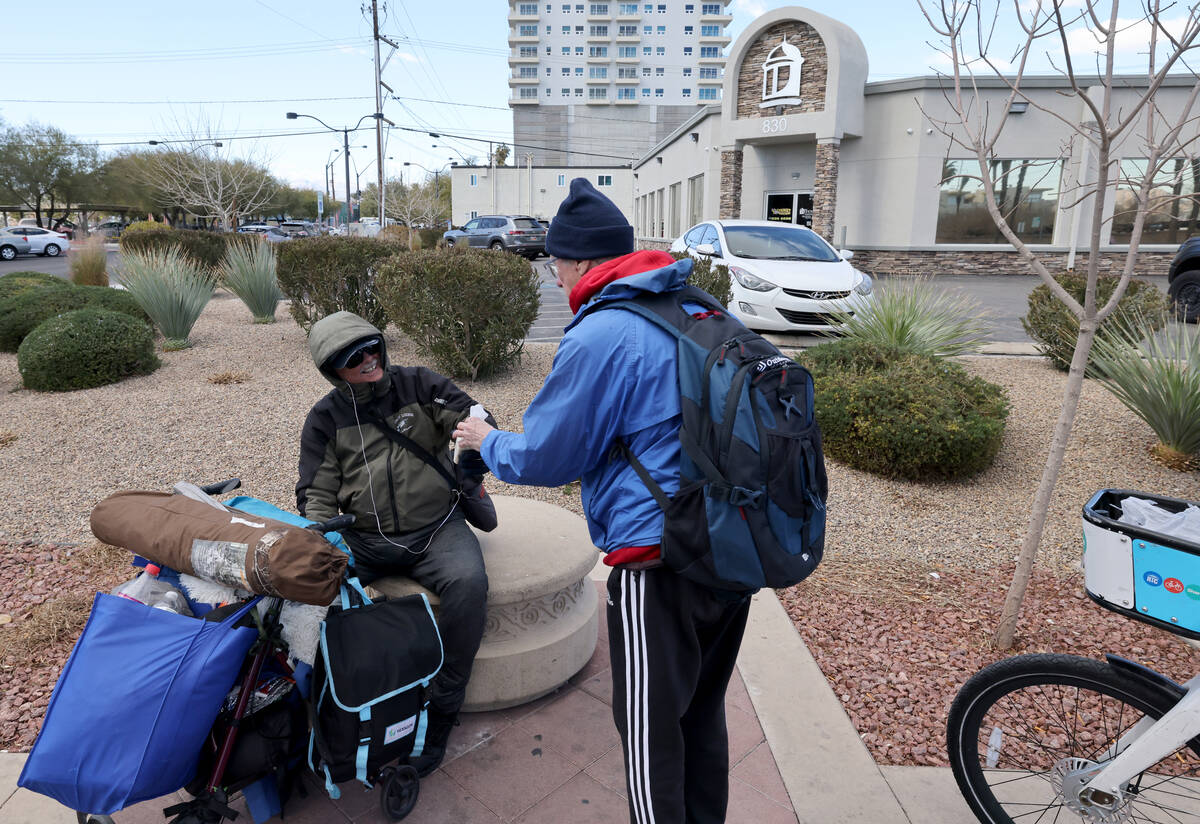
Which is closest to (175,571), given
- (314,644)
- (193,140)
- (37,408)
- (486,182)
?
(314,644)

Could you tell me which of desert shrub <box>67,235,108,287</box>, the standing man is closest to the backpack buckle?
the standing man

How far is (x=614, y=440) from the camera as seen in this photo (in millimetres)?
1836

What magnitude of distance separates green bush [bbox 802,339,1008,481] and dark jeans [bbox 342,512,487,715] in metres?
3.25

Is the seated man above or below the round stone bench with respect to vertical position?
above

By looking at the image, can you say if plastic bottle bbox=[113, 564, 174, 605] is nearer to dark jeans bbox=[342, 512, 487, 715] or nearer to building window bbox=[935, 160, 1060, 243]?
dark jeans bbox=[342, 512, 487, 715]

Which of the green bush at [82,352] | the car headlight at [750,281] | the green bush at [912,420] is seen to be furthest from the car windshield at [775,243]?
the green bush at [82,352]

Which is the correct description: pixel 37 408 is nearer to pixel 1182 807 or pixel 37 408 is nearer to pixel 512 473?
pixel 512 473

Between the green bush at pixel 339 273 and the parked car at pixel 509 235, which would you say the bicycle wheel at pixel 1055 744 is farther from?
the parked car at pixel 509 235

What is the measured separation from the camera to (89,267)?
A: 12867mm

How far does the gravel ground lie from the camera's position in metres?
3.24

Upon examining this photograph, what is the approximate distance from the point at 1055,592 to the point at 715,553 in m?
3.06

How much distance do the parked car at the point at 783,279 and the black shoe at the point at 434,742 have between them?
6806mm

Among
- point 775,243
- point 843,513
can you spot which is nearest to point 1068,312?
point 843,513

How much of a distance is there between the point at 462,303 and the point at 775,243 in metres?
5.60
